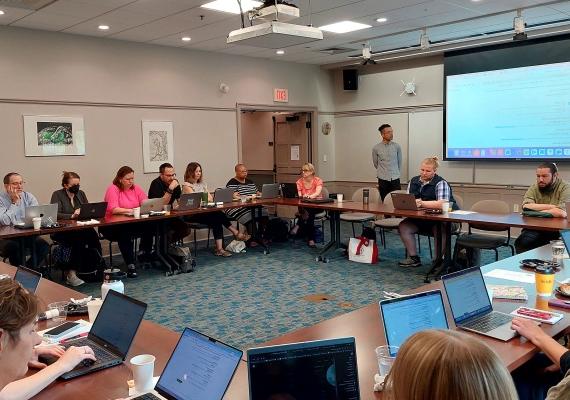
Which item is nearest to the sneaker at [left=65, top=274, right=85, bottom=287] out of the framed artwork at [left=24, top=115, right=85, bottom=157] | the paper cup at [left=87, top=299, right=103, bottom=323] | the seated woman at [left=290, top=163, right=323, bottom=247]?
the framed artwork at [left=24, top=115, right=85, bottom=157]

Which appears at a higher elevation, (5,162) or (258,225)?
(5,162)

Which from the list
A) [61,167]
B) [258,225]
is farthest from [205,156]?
[61,167]

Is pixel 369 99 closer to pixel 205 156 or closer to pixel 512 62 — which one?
pixel 512 62

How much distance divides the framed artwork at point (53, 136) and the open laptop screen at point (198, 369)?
552 centimetres

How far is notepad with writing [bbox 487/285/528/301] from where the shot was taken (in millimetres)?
2566

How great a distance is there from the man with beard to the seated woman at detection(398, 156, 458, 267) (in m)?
0.83

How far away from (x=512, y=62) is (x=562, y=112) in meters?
1.01

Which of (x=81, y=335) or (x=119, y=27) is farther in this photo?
(x=119, y=27)

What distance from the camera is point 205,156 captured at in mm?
8008

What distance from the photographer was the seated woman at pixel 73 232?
5.60 m

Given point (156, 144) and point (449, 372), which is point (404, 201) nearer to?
point (156, 144)

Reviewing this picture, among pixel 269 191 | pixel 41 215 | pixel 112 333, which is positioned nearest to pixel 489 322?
pixel 112 333

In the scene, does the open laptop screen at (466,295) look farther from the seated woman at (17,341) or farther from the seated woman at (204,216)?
the seated woman at (204,216)

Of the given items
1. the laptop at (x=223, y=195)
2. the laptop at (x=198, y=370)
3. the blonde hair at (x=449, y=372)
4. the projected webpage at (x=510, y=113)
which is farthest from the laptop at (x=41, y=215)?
the projected webpage at (x=510, y=113)
